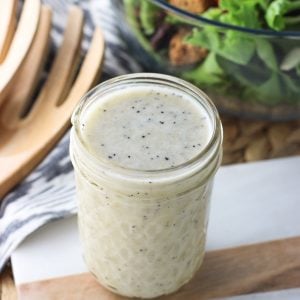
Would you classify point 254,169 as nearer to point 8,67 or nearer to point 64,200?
point 64,200

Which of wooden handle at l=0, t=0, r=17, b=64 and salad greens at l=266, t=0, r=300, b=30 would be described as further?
wooden handle at l=0, t=0, r=17, b=64

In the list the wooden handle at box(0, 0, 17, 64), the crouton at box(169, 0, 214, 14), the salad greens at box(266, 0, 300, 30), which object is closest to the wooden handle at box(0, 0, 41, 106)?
the wooden handle at box(0, 0, 17, 64)

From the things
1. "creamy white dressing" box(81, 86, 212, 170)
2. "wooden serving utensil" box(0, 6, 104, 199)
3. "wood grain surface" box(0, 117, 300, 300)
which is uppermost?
"creamy white dressing" box(81, 86, 212, 170)

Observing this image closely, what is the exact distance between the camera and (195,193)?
84 centimetres

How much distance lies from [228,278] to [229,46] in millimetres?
316

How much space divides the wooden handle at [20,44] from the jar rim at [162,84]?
0.27 m

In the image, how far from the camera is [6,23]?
1166mm

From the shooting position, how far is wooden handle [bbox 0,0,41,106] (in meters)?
1.11

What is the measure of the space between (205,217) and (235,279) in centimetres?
11

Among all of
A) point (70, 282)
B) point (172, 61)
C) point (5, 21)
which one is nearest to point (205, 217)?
point (70, 282)

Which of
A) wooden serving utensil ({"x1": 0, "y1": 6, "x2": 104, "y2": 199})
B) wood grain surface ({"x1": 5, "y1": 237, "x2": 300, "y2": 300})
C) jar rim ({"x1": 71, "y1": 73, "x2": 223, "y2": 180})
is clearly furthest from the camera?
wooden serving utensil ({"x1": 0, "y1": 6, "x2": 104, "y2": 199})

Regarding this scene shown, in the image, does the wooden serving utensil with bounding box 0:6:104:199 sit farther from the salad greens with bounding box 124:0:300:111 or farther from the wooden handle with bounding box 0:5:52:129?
the salad greens with bounding box 124:0:300:111

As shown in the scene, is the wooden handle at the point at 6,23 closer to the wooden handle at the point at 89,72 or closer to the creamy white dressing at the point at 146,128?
the wooden handle at the point at 89,72

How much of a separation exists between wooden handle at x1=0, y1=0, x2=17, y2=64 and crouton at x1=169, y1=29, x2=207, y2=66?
24cm
